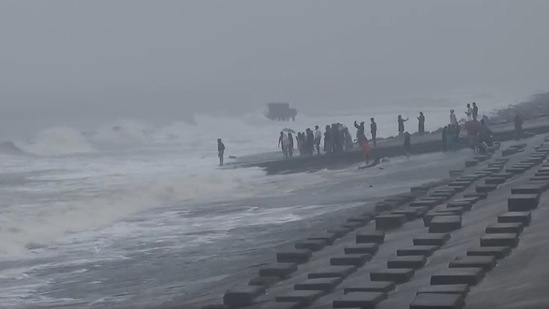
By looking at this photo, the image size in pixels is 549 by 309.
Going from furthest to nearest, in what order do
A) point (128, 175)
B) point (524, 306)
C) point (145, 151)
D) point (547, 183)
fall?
point (145, 151)
point (128, 175)
point (547, 183)
point (524, 306)

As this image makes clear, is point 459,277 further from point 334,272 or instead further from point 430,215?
point 430,215

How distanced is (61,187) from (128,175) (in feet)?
16.9

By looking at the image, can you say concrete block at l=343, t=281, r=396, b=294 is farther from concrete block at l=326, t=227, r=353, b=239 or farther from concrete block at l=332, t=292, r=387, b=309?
concrete block at l=326, t=227, r=353, b=239

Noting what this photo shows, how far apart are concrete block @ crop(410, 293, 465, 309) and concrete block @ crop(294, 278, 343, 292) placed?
6.21 feet

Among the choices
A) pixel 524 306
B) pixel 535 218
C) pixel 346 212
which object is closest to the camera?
pixel 524 306

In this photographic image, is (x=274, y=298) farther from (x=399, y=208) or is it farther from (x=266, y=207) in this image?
(x=266, y=207)

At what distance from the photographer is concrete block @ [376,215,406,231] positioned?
17.3 meters

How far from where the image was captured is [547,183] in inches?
728

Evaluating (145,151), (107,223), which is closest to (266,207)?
(107,223)

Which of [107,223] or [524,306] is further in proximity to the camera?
[107,223]

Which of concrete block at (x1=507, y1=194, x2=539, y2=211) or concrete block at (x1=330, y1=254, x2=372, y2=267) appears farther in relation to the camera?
concrete block at (x1=507, y1=194, x2=539, y2=211)

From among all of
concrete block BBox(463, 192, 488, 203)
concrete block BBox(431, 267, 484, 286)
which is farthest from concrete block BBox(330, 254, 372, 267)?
concrete block BBox(463, 192, 488, 203)

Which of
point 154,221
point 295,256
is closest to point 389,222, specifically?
point 295,256

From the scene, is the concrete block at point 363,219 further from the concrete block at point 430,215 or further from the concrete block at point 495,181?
the concrete block at point 495,181
